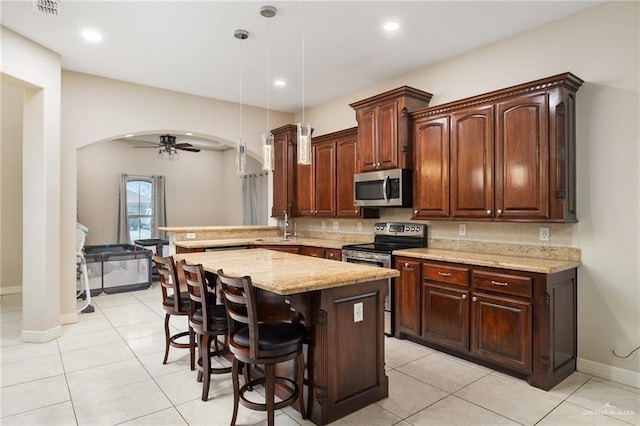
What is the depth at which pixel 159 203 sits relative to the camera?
29.4ft

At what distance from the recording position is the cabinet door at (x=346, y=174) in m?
4.91

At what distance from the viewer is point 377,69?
4.42 m

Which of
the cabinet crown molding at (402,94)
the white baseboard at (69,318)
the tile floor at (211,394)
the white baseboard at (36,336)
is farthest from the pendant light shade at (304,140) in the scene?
the white baseboard at (69,318)

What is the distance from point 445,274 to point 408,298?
20.2 inches

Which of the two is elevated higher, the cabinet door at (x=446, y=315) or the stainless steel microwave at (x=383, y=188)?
the stainless steel microwave at (x=383, y=188)

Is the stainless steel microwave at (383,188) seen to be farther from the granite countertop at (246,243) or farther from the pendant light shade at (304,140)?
the pendant light shade at (304,140)

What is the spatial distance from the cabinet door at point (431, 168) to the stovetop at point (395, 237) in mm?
315

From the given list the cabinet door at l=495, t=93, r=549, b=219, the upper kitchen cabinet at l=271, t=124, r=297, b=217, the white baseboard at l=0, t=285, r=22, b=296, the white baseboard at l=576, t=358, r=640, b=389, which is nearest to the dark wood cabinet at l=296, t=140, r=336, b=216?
the upper kitchen cabinet at l=271, t=124, r=297, b=217

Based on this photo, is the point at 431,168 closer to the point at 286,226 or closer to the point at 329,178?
the point at 329,178

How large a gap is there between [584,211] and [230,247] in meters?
4.13

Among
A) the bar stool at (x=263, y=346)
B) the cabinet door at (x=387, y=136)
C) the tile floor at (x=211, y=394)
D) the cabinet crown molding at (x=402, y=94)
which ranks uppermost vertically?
the cabinet crown molding at (x=402, y=94)

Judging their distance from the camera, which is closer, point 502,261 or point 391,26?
point 502,261

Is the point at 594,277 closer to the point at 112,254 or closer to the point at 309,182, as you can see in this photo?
the point at 309,182

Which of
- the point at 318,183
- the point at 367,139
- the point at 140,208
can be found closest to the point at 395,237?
the point at 367,139
